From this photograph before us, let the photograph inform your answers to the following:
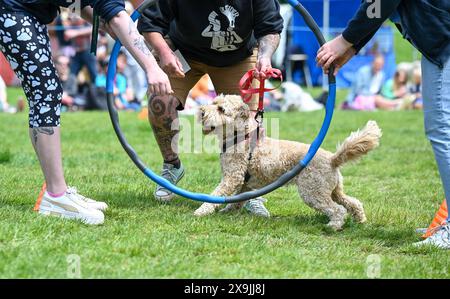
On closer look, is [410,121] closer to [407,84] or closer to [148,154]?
[407,84]

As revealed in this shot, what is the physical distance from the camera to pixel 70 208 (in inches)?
182

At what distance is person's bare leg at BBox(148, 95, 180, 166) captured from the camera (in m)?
5.53

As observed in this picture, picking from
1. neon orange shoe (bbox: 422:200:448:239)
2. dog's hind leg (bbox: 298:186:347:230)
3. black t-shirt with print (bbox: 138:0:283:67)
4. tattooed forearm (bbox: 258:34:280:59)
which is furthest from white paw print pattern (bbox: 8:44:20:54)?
neon orange shoe (bbox: 422:200:448:239)

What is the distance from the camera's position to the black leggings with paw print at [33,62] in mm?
4375

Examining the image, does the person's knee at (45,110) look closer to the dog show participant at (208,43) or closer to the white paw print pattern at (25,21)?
the white paw print pattern at (25,21)

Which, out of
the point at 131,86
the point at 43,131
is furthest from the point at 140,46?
the point at 131,86

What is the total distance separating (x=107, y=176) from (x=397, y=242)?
3124 millimetres

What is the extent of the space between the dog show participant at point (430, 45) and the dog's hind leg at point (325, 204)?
2.51 ft

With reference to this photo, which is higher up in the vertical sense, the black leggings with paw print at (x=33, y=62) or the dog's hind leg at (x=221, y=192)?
the black leggings with paw print at (x=33, y=62)

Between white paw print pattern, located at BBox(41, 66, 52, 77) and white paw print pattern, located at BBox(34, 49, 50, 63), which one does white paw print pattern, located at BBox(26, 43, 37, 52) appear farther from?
white paw print pattern, located at BBox(41, 66, 52, 77)

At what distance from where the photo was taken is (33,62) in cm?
441

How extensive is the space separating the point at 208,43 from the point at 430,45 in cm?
181

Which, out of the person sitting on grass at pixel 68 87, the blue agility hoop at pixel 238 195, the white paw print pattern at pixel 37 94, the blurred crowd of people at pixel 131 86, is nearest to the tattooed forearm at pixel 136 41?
the blue agility hoop at pixel 238 195
